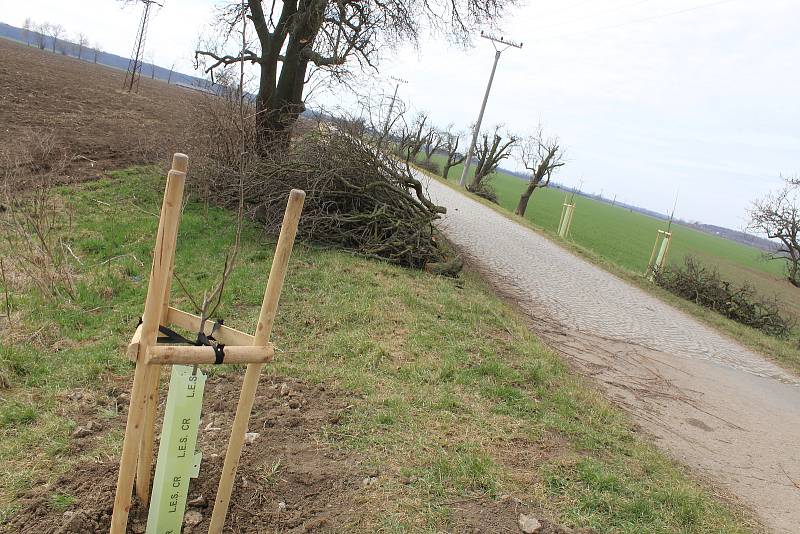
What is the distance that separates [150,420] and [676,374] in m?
6.60

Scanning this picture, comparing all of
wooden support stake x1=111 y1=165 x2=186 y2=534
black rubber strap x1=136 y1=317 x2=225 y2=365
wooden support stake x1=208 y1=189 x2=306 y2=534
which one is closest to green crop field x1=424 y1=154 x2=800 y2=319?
wooden support stake x1=208 y1=189 x2=306 y2=534

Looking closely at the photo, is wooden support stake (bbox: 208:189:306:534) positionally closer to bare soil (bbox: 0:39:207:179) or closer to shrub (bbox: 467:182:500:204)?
bare soil (bbox: 0:39:207:179)

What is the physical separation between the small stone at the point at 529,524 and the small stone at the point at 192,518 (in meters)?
1.67

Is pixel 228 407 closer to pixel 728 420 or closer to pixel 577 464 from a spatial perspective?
pixel 577 464

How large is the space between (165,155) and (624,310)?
10455 mm

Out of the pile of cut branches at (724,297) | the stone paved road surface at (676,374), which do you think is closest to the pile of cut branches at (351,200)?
the stone paved road surface at (676,374)

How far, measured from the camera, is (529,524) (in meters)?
3.20

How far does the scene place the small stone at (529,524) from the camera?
3166mm

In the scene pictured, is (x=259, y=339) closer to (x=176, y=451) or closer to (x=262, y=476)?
(x=176, y=451)

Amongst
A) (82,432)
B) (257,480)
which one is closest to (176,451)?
(257,480)

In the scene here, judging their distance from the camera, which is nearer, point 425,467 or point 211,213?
point 425,467

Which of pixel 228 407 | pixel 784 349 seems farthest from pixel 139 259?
pixel 784 349

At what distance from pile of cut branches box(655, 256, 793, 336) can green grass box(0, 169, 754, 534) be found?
8252mm

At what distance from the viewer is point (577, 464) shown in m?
3.96
